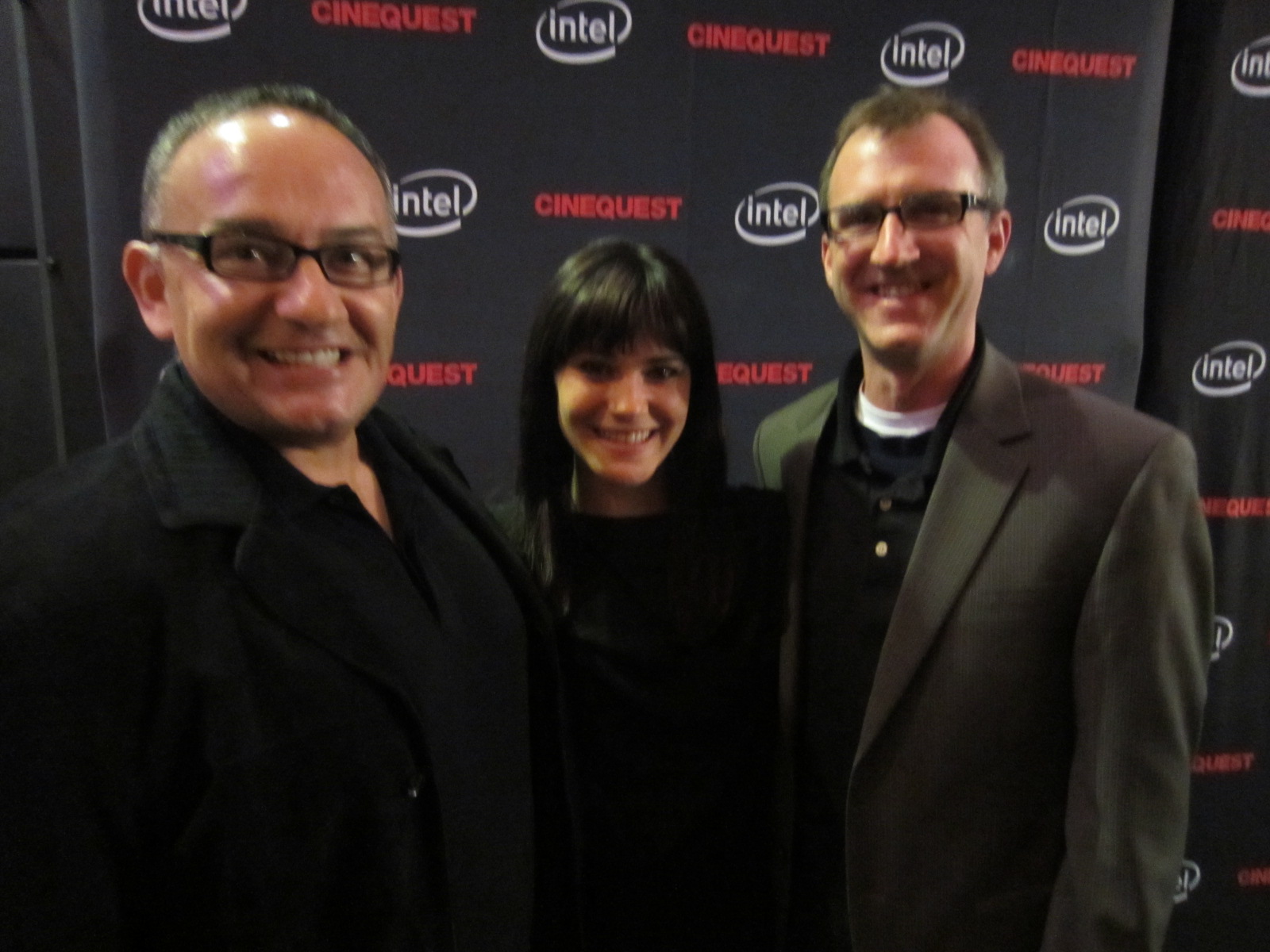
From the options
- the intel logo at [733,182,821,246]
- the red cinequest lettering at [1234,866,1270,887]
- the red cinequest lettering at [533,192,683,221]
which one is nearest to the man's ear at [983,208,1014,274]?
the intel logo at [733,182,821,246]

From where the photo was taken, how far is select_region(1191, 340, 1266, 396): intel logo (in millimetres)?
2691

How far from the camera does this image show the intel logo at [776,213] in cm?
240

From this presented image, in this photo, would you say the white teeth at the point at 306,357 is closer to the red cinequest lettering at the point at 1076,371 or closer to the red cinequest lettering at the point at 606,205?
the red cinequest lettering at the point at 606,205

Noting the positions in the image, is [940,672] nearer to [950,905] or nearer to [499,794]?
[950,905]

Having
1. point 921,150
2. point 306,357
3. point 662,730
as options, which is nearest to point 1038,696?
point 662,730

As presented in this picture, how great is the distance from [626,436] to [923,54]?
1.79 meters

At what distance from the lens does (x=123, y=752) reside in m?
0.84

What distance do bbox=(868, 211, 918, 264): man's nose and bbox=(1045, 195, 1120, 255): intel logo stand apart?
148cm

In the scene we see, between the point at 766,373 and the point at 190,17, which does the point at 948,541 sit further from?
the point at 190,17

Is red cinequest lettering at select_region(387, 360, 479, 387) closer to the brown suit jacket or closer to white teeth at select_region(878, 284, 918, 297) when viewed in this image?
white teeth at select_region(878, 284, 918, 297)

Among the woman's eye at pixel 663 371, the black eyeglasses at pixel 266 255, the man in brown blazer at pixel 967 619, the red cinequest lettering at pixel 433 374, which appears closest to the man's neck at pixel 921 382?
the man in brown blazer at pixel 967 619

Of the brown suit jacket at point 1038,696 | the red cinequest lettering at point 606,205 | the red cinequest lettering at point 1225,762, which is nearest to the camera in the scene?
the brown suit jacket at point 1038,696

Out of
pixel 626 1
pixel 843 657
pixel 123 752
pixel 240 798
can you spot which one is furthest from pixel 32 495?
pixel 626 1

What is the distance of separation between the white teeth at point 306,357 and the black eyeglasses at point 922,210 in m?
0.96
